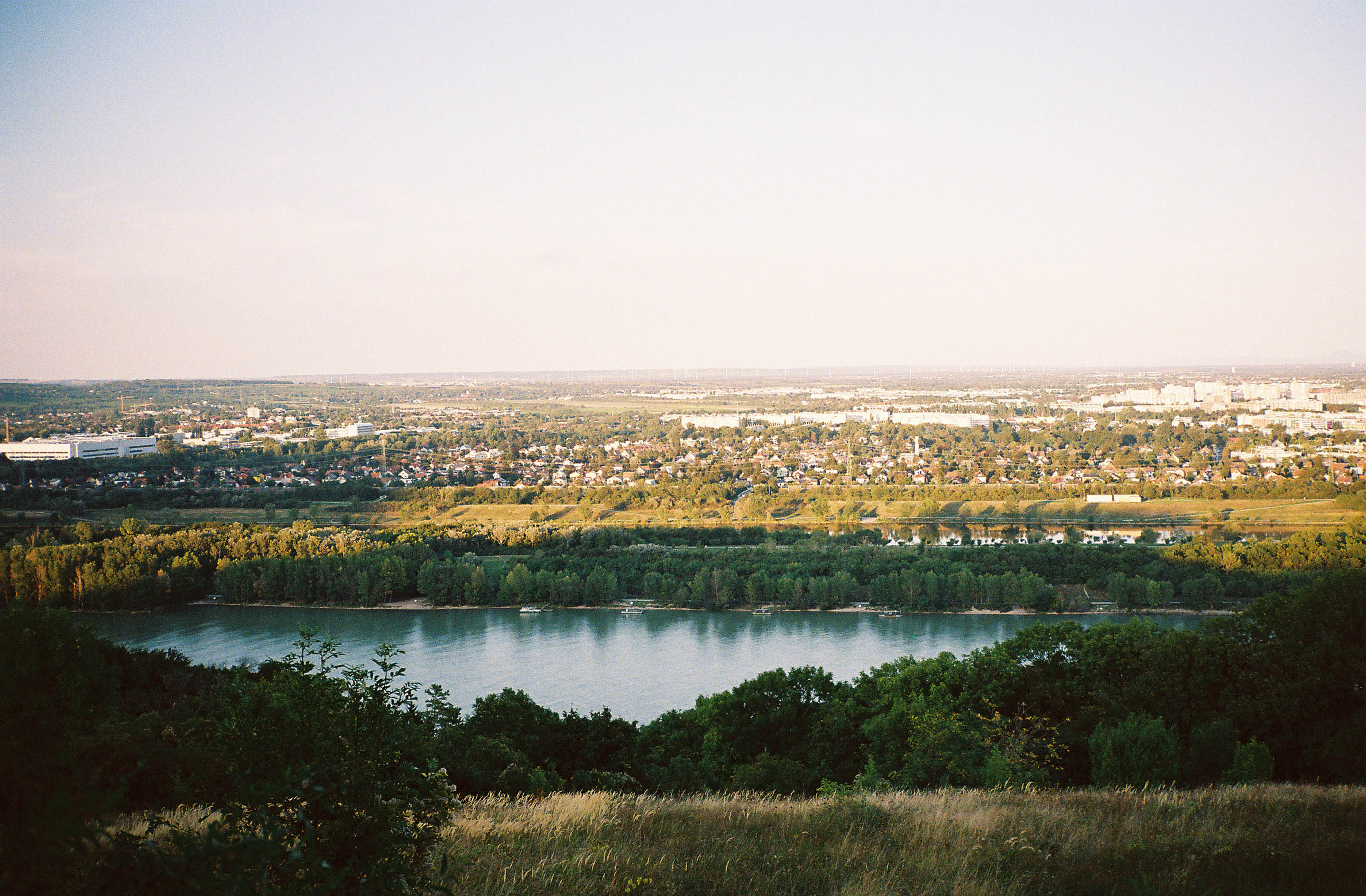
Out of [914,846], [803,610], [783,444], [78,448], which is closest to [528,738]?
[914,846]

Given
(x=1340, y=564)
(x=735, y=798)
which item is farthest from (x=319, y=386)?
(x=735, y=798)

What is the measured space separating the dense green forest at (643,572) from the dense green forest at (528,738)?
6.32 metres

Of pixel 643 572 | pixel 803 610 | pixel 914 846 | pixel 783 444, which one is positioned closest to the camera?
pixel 914 846

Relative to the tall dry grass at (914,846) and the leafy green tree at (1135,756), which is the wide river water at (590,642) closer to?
the leafy green tree at (1135,756)

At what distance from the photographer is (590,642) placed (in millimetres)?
15867

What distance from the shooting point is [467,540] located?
2291cm

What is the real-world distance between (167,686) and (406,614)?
1002 centimetres

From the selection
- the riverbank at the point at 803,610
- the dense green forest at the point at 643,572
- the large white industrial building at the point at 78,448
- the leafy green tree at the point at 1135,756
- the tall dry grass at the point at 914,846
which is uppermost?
the large white industrial building at the point at 78,448

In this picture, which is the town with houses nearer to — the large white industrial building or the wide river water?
the large white industrial building

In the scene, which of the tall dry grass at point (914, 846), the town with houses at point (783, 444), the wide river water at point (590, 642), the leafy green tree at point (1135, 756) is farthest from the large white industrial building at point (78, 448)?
the leafy green tree at point (1135, 756)

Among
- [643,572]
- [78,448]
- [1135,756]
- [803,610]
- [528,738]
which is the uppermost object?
[78,448]

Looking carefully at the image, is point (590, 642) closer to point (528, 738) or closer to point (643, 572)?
point (643, 572)

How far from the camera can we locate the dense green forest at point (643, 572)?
17.8 meters

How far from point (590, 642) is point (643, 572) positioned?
4250mm
